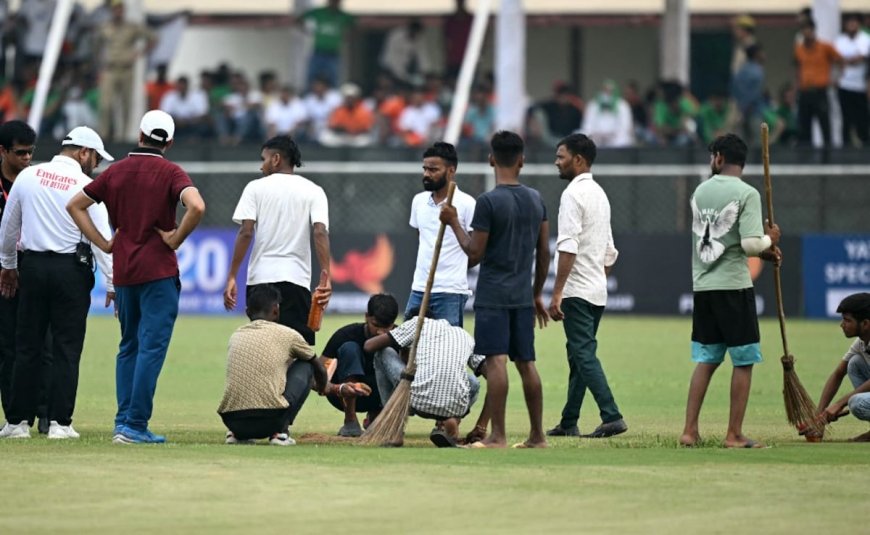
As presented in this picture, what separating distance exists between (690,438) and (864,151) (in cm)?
1457

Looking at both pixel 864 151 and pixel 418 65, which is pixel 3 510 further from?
pixel 418 65

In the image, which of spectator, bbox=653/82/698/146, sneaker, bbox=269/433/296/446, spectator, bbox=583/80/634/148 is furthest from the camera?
spectator, bbox=653/82/698/146

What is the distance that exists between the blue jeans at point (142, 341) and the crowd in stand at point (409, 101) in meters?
15.3

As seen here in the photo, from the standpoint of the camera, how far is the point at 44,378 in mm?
12914

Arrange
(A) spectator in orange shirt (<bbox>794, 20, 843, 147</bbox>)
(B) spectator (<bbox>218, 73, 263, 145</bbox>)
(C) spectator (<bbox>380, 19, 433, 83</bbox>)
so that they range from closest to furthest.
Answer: (A) spectator in orange shirt (<bbox>794, 20, 843, 147</bbox>), (B) spectator (<bbox>218, 73, 263, 145</bbox>), (C) spectator (<bbox>380, 19, 433, 83</bbox>)

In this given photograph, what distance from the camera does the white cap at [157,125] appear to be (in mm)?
11953

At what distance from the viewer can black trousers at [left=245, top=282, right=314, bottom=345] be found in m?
12.8

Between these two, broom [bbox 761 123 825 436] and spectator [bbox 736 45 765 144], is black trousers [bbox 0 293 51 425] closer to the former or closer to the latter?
broom [bbox 761 123 825 436]

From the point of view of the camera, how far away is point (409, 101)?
2994 cm

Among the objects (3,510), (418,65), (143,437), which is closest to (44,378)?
(143,437)

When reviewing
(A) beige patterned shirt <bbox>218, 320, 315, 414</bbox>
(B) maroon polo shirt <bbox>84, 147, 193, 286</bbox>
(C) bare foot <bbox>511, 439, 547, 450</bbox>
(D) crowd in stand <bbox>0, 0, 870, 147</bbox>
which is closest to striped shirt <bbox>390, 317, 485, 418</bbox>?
(C) bare foot <bbox>511, 439, 547, 450</bbox>

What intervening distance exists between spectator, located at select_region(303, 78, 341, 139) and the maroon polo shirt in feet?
58.3

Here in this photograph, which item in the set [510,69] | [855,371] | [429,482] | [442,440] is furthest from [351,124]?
[429,482]

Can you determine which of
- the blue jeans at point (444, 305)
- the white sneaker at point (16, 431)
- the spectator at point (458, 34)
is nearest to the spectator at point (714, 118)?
the spectator at point (458, 34)
